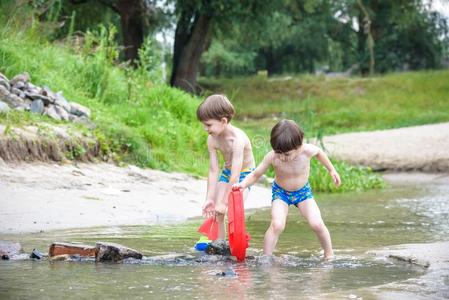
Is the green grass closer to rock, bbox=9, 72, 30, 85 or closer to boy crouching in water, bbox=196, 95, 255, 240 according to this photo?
rock, bbox=9, 72, 30, 85

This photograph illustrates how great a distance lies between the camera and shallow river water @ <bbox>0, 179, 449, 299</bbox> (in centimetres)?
489

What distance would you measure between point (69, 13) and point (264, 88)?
10419 millimetres

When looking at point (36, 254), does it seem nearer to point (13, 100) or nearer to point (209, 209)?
point (209, 209)

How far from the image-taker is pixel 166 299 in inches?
186

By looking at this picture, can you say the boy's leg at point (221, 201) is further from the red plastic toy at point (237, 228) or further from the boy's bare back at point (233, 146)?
the red plastic toy at point (237, 228)

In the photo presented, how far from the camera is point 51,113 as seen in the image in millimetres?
11281

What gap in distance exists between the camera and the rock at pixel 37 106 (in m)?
11.2

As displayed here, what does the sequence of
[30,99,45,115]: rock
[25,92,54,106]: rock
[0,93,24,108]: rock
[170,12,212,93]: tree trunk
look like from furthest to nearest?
[170,12,212,93]: tree trunk → [25,92,54,106]: rock → [30,99,45,115]: rock → [0,93,24,108]: rock

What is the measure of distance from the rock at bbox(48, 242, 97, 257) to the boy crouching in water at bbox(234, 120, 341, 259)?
1172 millimetres

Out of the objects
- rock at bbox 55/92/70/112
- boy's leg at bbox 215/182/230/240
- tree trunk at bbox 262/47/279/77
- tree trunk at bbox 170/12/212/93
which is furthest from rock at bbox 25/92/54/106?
tree trunk at bbox 262/47/279/77

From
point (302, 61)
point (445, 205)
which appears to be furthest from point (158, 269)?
point (302, 61)

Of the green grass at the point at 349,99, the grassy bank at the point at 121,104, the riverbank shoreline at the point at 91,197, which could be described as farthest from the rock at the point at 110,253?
the green grass at the point at 349,99

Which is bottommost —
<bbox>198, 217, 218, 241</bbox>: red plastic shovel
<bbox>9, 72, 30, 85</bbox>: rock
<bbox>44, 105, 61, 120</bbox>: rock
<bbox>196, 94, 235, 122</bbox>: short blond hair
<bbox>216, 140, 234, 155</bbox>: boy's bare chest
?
<bbox>198, 217, 218, 241</bbox>: red plastic shovel

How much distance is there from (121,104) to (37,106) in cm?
293
